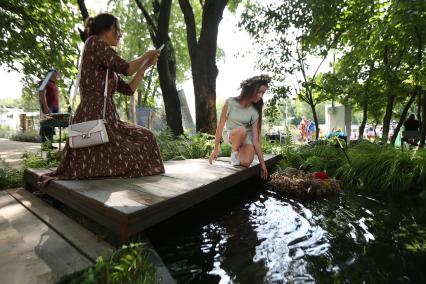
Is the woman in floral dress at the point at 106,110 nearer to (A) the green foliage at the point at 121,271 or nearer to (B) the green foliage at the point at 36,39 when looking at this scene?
(A) the green foliage at the point at 121,271

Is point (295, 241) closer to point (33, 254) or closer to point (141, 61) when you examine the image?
point (33, 254)

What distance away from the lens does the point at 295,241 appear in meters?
2.82

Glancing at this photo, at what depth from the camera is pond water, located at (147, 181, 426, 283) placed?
7.38 feet

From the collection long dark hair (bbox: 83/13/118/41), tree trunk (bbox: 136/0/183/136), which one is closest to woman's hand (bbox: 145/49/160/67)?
long dark hair (bbox: 83/13/118/41)

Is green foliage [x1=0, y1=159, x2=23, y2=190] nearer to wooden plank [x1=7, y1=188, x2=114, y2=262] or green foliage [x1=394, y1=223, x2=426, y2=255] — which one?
wooden plank [x1=7, y1=188, x2=114, y2=262]

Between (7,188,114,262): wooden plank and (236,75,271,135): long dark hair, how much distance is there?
3053 mm

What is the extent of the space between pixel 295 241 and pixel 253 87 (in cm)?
254

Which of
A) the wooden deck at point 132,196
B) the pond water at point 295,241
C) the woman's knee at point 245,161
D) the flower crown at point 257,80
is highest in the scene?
the flower crown at point 257,80

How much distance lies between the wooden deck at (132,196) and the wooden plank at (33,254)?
0.91 feet

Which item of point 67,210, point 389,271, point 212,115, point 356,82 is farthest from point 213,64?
point 389,271

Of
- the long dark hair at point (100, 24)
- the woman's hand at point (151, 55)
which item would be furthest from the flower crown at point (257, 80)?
the long dark hair at point (100, 24)

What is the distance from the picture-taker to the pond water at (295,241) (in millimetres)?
2248

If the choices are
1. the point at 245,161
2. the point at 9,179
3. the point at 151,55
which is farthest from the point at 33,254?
the point at 245,161

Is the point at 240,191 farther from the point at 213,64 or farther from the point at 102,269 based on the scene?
the point at 213,64
